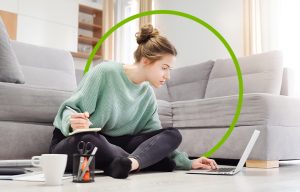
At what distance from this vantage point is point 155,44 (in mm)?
1663

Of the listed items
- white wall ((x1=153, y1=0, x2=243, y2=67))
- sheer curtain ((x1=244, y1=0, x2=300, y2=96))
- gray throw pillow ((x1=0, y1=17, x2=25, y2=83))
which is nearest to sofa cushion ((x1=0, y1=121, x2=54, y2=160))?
gray throw pillow ((x1=0, y1=17, x2=25, y2=83))

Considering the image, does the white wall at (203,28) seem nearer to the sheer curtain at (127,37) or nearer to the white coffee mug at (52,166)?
the sheer curtain at (127,37)

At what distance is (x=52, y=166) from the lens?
1.16 metres

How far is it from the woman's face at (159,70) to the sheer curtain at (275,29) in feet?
7.77

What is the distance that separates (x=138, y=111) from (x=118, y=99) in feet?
0.48

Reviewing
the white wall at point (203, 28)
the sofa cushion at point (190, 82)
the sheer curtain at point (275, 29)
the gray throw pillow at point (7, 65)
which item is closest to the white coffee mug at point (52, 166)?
the gray throw pillow at point (7, 65)

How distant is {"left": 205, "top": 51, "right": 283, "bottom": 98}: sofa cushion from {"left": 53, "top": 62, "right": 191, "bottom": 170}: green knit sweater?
1256 millimetres

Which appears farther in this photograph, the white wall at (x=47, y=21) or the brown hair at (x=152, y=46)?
the white wall at (x=47, y=21)

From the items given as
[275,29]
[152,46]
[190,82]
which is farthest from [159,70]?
[275,29]

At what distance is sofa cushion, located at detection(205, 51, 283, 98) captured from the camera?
2.79 meters

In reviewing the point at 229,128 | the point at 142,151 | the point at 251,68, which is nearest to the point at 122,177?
the point at 142,151

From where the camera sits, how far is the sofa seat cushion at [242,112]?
84.0 inches

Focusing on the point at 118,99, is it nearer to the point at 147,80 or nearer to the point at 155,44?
the point at 147,80

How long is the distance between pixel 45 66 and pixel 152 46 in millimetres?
1444
